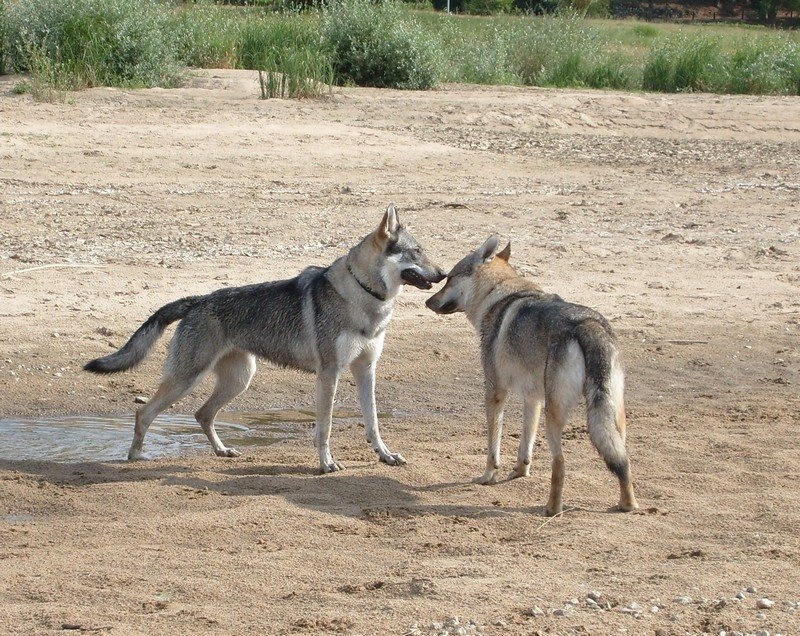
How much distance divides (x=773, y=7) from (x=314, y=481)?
7308 cm

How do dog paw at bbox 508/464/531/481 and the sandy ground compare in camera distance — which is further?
dog paw at bbox 508/464/531/481

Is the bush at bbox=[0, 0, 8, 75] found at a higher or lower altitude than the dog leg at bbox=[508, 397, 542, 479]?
higher

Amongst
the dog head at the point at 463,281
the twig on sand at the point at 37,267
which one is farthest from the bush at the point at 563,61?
the dog head at the point at 463,281

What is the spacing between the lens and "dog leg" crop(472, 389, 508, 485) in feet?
25.1

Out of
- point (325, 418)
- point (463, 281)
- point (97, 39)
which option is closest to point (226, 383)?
point (325, 418)

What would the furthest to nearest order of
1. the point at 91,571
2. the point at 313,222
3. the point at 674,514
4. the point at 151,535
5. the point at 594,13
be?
the point at 594,13 → the point at 313,222 → the point at 674,514 → the point at 151,535 → the point at 91,571

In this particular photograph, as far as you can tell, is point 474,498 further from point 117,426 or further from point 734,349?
point 734,349

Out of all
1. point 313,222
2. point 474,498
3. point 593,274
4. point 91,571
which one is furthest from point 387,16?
point 91,571

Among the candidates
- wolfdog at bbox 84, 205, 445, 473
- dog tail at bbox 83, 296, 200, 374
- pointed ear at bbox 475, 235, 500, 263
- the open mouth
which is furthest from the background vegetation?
pointed ear at bbox 475, 235, 500, 263

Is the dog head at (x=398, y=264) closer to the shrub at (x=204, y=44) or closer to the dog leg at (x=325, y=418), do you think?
the dog leg at (x=325, y=418)

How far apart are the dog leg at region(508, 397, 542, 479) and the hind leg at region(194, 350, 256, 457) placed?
6.66ft

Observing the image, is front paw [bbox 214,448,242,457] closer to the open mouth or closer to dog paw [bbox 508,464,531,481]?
the open mouth

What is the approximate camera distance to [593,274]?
12906 millimetres

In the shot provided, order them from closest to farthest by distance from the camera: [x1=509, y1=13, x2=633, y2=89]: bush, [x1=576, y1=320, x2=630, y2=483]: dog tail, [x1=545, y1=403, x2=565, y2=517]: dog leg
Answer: [x1=576, y1=320, x2=630, y2=483]: dog tail, [x1=545, y1=403, x2=565, y2=517]: dog leg, [x1=509, y1=13, x2=633, y2=89]: bush
